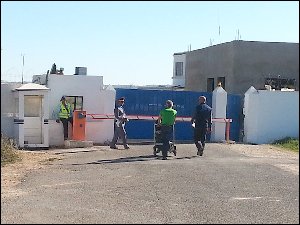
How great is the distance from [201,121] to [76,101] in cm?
537

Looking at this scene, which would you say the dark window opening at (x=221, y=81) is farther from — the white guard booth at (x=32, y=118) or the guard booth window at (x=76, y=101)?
the white guard booth at (x=32, y=118)

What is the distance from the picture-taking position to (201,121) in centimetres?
1462

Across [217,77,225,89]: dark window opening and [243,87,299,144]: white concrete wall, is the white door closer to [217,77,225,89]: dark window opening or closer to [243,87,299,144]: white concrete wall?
[243,87,299,144]: white concrete wall

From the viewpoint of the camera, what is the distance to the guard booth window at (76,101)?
717 inches

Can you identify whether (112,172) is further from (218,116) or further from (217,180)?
(218,116)

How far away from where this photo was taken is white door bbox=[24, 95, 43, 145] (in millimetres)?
16797

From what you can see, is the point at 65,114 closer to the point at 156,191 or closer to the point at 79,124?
the point at 79,124

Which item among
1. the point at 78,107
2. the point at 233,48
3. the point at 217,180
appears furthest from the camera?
the point at 233,48

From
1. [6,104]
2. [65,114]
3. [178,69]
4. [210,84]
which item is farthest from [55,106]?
[178,69]

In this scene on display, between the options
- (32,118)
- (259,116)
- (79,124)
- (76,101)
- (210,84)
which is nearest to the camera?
(32,118)

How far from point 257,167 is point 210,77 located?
15.6m

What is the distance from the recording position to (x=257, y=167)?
12797 mm

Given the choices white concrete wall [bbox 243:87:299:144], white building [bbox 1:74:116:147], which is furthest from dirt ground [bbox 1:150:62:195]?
white concrete wall [bbox 243:87:299:144]

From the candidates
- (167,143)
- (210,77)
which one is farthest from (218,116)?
(210,77)
